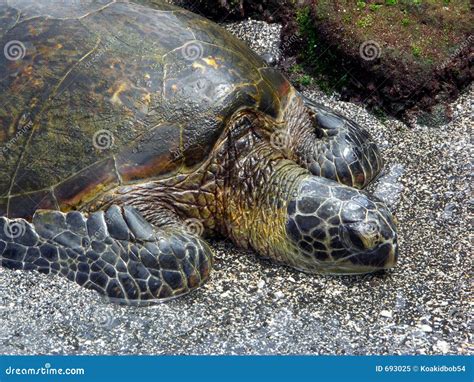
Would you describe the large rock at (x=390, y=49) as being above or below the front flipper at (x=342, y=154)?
above

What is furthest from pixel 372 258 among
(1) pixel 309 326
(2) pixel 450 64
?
(2) pixel 450 64

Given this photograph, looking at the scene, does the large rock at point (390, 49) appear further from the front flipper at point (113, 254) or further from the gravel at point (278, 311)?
the front flipper at point (113, 254)

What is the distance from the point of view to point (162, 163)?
3.93 metres

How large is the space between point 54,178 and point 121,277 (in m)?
0.69

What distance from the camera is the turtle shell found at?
391 centimetres

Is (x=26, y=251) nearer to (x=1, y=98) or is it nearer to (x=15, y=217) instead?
(x=15, y=217)
